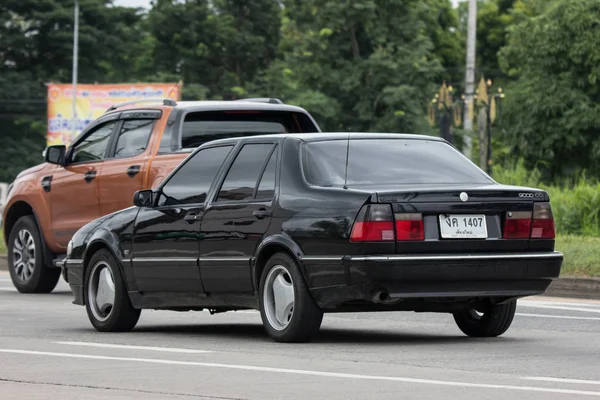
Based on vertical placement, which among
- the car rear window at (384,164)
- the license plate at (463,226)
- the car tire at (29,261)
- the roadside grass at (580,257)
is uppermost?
the car rear window at (384,164)

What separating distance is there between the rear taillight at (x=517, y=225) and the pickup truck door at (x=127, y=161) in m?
5.32

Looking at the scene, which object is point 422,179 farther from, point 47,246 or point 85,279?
point 47,246

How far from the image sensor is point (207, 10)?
77.9 m

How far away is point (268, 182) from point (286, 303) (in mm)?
923

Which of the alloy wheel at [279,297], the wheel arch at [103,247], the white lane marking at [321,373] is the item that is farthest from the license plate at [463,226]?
the wheel arch at [103,247]

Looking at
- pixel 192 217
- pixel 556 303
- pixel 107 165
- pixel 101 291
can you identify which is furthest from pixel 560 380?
pixel 107 165

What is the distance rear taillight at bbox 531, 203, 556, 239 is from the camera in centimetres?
1052

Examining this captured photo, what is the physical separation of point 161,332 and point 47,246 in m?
5.42

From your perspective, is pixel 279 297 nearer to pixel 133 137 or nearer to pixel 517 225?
pixel 517 225

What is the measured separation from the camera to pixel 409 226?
9984 millimetres

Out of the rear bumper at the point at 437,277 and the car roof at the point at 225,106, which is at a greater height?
the car roof at the point at 225,106

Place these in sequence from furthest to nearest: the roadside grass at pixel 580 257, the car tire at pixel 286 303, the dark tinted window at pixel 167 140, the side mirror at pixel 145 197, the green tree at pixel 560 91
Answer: the green tree at pixel 560 91, the roadside grass at pixel 580 257, the dark tinted window at pixel 167 140, the side mirror at pixel 145 197, the car tire at pixel 286 303

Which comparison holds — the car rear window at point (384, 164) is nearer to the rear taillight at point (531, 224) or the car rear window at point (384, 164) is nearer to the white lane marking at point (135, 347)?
the rear taillight at point (531, 224)

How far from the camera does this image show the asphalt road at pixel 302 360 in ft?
25.6
